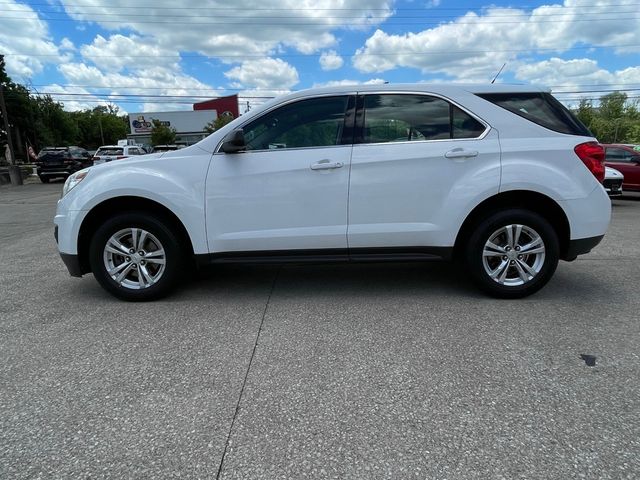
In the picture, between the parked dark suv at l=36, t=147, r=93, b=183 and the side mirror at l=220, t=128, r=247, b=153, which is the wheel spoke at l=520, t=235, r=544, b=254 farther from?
the parked dark suv at l=36, t=147, r=93, b=183

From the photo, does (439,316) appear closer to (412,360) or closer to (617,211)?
→ (412,360)

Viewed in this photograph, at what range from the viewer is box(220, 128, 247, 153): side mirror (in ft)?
12.7

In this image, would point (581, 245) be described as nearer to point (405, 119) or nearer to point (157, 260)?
Result: point (405, 119)

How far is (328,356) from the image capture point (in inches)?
122

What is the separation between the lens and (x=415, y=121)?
405 cm

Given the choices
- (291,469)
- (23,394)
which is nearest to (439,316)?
(291,469)

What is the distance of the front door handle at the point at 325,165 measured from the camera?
12.8 feet

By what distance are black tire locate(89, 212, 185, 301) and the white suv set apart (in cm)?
1

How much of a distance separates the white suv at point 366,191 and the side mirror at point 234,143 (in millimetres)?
12

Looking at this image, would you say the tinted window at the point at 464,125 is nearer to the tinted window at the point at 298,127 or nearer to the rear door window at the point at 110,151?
the tinted window at the point at 298,127

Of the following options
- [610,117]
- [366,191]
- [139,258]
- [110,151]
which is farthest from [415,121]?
[610,117]

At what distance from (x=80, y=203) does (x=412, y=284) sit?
10.9 ft

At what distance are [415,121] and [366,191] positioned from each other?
806mm

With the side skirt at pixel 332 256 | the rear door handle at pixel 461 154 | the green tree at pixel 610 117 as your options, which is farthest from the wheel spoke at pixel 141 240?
the green tree at pixel 610 117
